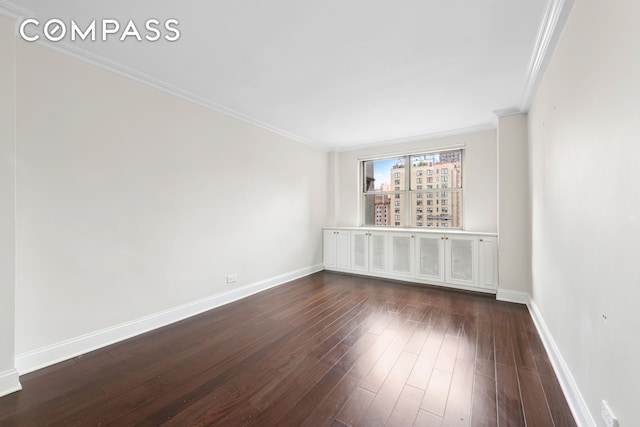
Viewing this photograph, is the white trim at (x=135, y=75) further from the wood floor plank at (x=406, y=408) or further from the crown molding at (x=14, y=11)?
the wood floor plank at (x=406, y=408)

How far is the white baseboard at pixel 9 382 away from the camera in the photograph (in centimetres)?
174

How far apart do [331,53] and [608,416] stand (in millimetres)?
2785

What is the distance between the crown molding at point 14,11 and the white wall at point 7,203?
41 millimetres

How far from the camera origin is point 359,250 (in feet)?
16.0

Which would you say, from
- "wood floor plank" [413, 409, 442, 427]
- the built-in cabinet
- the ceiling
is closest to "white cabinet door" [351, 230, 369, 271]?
the built-in cabinet

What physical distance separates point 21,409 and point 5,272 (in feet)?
2.88

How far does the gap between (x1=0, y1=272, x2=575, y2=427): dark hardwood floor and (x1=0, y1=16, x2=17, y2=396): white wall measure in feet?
1.00

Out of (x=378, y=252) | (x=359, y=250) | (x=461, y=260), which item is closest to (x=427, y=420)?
(x=461, y=260)

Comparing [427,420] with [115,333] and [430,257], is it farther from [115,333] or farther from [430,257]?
[430,257]

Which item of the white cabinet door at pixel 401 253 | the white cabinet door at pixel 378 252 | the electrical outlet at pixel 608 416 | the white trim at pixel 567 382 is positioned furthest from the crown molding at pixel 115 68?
the white trim at pixel 567 382

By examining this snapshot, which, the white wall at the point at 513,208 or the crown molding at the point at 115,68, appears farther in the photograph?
the white wall at the point at 513,208

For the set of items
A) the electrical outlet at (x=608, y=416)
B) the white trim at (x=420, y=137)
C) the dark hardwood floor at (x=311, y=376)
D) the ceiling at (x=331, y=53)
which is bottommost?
the dark hardwood floor at (x=311, y=376)

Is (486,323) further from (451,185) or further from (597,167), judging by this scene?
(451,185)

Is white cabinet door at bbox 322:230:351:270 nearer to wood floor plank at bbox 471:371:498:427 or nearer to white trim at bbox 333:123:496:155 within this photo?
white trim at bbox 333:123:496:155
